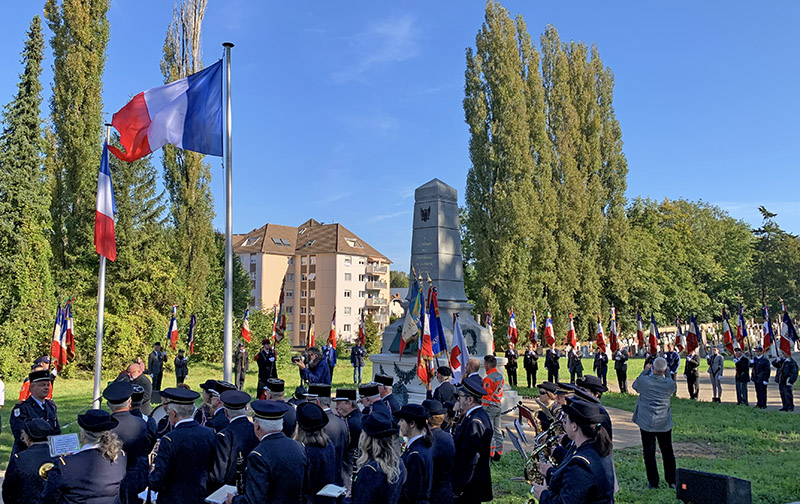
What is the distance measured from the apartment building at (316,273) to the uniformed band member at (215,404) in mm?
61147

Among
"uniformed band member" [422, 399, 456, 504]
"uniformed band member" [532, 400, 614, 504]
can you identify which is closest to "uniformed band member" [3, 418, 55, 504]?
"uniformed band member" [422, 399, 456, 504]

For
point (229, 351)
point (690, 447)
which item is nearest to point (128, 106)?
point (229, 351)

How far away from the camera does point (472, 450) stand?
567 centimetres

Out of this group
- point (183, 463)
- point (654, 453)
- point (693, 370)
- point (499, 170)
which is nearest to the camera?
point (183, 463)

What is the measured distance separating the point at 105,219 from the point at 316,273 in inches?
2326

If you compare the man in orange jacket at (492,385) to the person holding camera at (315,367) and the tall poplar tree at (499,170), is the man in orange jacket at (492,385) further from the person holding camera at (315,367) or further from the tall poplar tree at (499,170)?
the tall poplar tree at (499,170)

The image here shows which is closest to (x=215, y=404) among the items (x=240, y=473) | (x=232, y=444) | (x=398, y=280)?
(x=232, y=444)

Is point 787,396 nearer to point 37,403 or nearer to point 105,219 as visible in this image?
point 105,219

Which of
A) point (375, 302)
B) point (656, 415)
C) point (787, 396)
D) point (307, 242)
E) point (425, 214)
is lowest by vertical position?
point (787, 396)

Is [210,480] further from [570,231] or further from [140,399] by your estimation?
[570,231]

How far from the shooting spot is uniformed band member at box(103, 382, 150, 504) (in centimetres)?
519

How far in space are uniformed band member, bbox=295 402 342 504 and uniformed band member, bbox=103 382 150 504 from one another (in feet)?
6.00

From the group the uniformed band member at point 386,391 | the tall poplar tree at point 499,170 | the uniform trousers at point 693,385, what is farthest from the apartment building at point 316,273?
the uniformed band member at point 386,391

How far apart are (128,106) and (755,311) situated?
221ft
